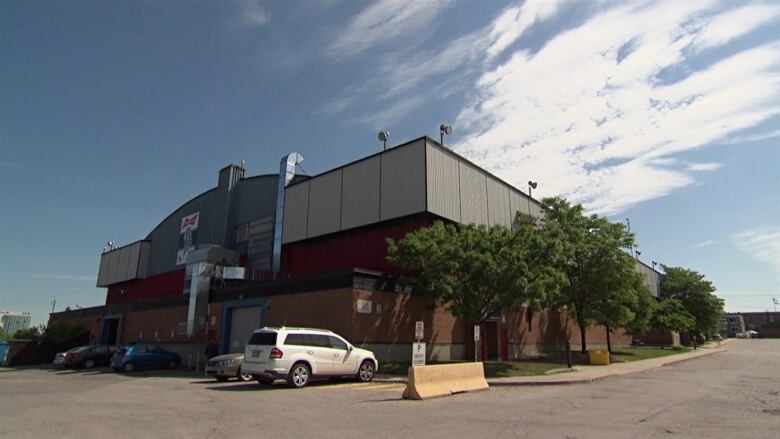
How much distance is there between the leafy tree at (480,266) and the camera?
21.1m

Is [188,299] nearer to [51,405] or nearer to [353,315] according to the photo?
[353,315]

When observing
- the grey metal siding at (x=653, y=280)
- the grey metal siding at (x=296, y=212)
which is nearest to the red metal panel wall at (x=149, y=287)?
the grey metal siding at (x=296, y=212)

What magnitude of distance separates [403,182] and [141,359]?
1691 centimetres

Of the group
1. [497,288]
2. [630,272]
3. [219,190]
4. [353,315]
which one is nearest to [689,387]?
[497,288]

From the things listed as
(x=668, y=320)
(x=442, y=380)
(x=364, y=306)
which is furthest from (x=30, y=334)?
(x=668, y=320)

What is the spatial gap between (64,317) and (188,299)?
25.2m

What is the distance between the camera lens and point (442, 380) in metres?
14.2

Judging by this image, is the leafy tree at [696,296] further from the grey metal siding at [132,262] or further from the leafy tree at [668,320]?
the grey metal siding at [132,262]

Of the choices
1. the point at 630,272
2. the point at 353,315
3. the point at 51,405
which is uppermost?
the point at 630,272

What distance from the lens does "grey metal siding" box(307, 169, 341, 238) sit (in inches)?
1186

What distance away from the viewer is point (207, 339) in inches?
1143

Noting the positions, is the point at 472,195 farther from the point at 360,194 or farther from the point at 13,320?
the point at 13,320

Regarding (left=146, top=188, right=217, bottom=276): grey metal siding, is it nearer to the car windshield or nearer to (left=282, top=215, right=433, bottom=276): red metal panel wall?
(left=282, top=215, right=433, bottom=276): red metal panel wall

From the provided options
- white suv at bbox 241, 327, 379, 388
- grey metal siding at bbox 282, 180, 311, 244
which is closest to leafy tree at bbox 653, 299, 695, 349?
grey metal siding at bbox 282, 180, 311, 244
